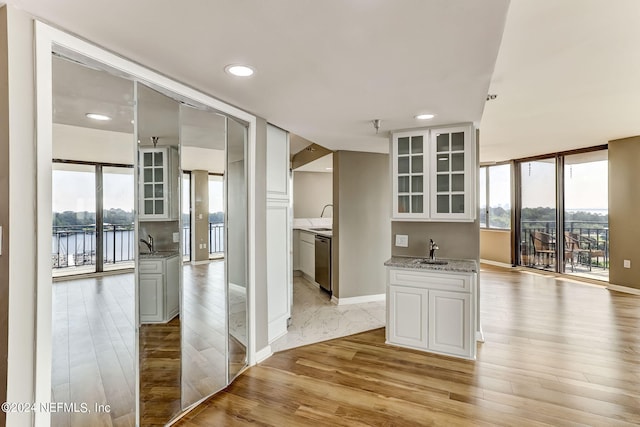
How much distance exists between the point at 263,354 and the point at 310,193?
485 centimetres

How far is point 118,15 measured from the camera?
1.43 meters

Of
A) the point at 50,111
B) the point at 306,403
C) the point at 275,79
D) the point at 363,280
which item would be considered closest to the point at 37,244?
the point at 50,111

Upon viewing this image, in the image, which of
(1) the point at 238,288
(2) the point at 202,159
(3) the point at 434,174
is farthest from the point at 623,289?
(2) the point at 202,159

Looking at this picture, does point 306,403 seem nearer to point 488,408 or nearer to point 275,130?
point 488,408

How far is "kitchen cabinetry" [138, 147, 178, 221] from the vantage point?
197cm

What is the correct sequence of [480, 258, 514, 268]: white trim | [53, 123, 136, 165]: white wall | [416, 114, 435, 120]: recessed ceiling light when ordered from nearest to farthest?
1. [53, 123, 136, 165]: white wall
2. [416, 114, 435, 120]: recessed ceiling light
3. [480, 258, 514, 268]: white trim

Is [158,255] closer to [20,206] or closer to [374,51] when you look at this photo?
[20,206]

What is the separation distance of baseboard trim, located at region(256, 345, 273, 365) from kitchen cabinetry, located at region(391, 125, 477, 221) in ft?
6.25

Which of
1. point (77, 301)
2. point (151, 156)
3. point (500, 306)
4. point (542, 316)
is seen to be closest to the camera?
point (77, 301)

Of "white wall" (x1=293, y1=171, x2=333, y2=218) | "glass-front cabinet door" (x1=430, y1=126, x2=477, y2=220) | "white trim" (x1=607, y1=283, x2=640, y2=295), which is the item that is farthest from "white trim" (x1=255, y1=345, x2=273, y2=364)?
"white trim" (x1=607, y1=283, x2=640, y2=295)

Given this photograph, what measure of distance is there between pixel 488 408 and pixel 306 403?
4.22ft

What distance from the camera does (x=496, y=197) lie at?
7.92 m

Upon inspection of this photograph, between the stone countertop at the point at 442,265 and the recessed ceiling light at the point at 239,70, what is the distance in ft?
7.32

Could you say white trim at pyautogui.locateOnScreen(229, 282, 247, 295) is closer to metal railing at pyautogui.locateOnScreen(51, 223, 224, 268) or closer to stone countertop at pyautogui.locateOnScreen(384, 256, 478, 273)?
metal railing at pyautogui.locateOnScreen(51, 223, 224, 268)
